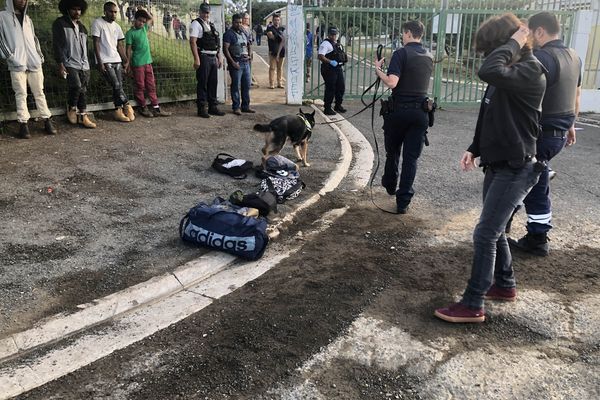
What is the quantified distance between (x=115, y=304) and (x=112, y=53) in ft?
20.8

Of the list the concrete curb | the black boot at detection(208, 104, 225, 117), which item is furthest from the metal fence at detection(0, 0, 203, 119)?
the concrete curb

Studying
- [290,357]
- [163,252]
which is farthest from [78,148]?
[290,357]

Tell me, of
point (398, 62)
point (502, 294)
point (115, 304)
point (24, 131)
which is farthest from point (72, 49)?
point (502, 294)

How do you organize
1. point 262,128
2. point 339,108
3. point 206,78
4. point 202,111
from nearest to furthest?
point 262,128
point 206,78
point 202,111
point 339,108

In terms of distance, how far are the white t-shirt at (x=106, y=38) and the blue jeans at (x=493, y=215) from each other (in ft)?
23.9

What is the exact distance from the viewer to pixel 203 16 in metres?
9.98

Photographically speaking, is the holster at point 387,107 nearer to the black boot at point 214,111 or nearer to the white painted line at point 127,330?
the white painted line at point 127,330

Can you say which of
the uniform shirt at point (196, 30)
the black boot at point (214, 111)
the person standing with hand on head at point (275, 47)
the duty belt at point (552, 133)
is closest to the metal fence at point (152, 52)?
the black boot at point (214, 111)

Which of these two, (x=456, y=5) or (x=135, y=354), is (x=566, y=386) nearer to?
(x=135, y=354)

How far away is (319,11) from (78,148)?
6964 millimetres

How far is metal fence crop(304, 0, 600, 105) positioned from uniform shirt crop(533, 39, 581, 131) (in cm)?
788

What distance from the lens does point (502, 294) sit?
3.97 meters

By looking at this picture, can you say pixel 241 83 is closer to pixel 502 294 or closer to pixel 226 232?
pixel 226 232

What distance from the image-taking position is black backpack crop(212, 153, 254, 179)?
6793mm
